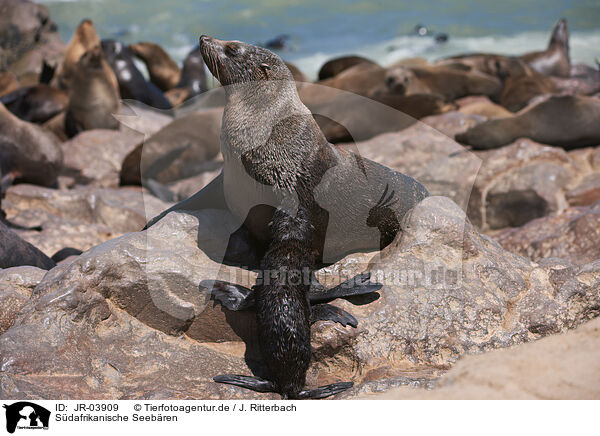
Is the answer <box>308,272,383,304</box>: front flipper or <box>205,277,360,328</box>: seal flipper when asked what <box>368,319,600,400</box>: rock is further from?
<box>308,272,383,304</box>: front flipper

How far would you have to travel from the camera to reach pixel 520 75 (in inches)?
539

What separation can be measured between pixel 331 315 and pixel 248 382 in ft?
2.06

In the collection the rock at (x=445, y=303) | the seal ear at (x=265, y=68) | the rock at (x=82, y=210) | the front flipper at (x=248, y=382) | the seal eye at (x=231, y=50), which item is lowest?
the rock at (x=82, y=210)

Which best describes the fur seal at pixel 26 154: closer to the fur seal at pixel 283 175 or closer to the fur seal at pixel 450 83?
the fur seal at pixel 450 83

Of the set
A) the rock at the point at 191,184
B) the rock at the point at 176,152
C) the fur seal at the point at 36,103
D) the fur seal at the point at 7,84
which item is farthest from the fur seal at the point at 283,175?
the fur seal at the point at 7,84

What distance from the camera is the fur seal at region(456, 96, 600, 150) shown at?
8.83 m

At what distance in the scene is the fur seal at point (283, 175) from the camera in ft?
12.2

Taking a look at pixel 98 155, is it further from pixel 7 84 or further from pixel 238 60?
pixel 238 60

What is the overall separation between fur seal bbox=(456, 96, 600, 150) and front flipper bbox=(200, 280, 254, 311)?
6351 mm

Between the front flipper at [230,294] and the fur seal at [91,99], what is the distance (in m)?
10.1

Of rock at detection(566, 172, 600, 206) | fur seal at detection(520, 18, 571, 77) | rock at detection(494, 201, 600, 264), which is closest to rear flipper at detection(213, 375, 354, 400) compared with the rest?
rock at detection(494, 201, 600, 264)

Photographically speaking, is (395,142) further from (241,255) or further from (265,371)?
(265,371)

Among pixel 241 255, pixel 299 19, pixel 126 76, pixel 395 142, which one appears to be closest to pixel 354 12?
pixel 299 19
